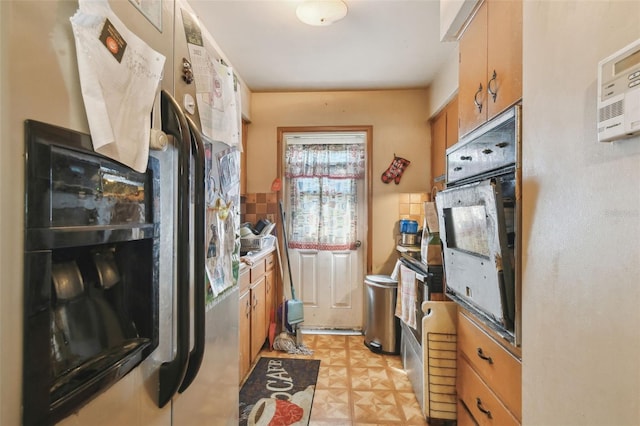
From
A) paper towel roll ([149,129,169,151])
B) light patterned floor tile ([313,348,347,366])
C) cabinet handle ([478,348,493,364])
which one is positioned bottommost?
light patterned floor tile ([313,348,347,366])

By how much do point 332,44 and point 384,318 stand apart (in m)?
2.34

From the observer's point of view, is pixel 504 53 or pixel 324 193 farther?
pixel 324 193

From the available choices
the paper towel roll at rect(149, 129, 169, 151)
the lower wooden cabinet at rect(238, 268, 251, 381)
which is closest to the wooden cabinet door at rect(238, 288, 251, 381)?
the lower wooden cabinet at rect(238, 268, 251, 381)

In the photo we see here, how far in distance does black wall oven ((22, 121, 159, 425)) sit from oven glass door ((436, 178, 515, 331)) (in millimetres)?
1001

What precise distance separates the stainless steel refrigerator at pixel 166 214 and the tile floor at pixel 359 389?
Result: 1098mm

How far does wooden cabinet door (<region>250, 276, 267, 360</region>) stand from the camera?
244 cm

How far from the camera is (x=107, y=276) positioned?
0.58 metres

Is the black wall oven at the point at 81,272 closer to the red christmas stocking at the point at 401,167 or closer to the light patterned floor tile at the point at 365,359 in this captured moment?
the light patterned floor tile at the point at 365,359

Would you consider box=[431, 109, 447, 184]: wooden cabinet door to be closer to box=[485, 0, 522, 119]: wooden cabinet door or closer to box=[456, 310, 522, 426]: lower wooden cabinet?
box=[485, 0, 522, 119]: wooden cabinet door

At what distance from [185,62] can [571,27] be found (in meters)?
0.91

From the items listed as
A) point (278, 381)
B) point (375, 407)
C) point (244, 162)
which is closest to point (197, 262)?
point (375, 407)

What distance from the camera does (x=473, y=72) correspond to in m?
1.41

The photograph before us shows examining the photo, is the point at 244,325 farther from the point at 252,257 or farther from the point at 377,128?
the point at 377,128

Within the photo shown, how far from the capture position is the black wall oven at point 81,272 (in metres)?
0.38
